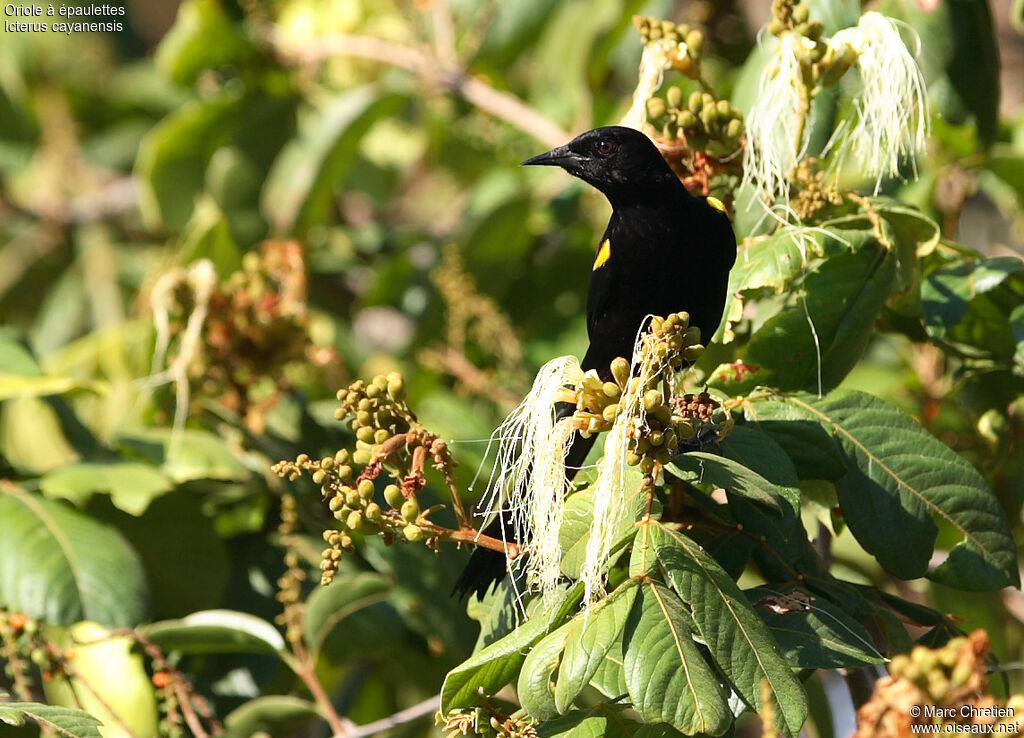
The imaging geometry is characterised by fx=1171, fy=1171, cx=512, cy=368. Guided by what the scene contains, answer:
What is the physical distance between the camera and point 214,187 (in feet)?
12.4

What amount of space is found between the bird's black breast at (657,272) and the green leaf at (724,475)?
0.62 meters

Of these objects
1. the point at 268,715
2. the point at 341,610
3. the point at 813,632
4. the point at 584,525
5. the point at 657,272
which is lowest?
the point at 268,715

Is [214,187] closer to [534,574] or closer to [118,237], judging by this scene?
[118,237]

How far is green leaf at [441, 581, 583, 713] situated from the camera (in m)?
1.57

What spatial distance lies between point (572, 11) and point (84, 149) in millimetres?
2452

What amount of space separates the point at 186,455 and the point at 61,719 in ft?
3.53

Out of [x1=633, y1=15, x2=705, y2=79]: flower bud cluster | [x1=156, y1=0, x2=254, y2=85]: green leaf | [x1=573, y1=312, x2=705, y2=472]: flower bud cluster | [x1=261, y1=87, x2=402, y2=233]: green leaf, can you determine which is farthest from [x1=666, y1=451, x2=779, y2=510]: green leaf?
[x1=156, y1=0, x2=254, y2=85]: green leaf

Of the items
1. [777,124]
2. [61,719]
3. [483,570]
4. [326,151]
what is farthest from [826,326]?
[326,151]

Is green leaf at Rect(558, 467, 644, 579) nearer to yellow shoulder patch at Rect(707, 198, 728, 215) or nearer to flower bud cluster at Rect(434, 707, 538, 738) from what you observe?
flower bud cluster at Rect(434, 707, 538, 738)

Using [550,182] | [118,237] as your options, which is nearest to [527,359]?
[550,182]

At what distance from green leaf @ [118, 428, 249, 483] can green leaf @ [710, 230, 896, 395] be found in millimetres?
1283

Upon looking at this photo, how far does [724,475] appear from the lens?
154 cm

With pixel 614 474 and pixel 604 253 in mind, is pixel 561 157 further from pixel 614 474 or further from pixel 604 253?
pixel 614 474

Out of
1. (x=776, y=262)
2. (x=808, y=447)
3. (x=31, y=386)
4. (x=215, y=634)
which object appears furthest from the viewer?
(x=31, y=386)
